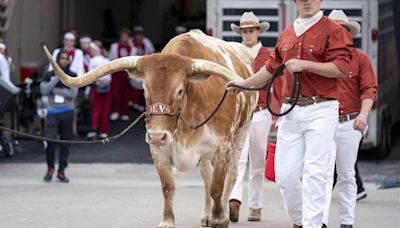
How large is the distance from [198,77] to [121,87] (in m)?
14.9

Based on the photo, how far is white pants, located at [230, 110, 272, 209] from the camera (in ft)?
39.1

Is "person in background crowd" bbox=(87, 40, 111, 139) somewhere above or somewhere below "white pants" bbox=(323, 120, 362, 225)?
below

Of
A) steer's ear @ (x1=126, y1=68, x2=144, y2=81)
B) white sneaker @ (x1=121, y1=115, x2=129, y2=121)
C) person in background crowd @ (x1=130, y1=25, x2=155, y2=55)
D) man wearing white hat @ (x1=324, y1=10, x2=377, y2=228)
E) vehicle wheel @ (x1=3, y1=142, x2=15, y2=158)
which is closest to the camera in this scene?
steer's ear @ (x1=126, y1=68, x2=144, y2=81)

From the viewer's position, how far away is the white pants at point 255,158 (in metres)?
11.9

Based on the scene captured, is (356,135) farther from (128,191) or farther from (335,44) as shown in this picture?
(128,191)

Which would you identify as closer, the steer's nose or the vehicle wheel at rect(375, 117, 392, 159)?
the steer's nose

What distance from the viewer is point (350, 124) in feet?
34.8

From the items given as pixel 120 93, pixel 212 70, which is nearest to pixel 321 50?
pixel 212 70

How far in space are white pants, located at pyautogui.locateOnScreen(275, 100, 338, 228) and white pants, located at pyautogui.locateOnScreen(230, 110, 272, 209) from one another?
2.70 metres

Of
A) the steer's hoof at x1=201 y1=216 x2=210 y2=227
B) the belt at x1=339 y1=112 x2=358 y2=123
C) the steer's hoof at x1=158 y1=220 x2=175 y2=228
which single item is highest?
the belt at x1=339 y1=112 x2=358 y2=123

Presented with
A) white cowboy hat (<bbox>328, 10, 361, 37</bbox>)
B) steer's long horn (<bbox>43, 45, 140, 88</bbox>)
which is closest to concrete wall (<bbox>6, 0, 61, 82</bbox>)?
white cowboy hat (<bbox>328, 10, 361, 37</bbox>)

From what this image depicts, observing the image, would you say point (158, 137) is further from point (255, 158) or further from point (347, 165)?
point (255, 158)

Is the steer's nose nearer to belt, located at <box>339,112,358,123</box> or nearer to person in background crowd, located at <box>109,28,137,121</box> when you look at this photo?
belt, located at <box>339,112,358,123</box>

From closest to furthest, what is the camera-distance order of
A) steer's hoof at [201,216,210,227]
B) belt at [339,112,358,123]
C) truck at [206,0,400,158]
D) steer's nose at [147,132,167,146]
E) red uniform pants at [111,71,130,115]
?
steer's nose at [147,132,167,146], belt at [339,112,358,123], steer's hoof at [201,216,210,227], truck at [206,0,400,158], red uniform pants at [111,71,130,115]
